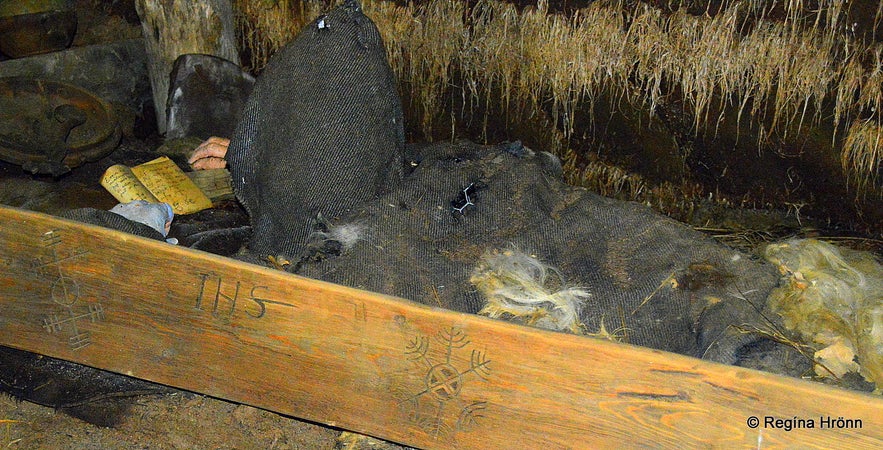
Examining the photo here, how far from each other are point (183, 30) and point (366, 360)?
3057 millimetres

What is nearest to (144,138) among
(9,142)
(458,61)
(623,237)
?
(9,142)

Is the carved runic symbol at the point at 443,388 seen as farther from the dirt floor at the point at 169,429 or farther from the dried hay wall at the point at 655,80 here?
Result: the dried hay wall at the point at 655,80

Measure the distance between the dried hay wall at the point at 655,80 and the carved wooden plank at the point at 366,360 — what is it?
1784 mm

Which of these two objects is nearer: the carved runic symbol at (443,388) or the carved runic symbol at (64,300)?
the carved runic symbol at (443,388)

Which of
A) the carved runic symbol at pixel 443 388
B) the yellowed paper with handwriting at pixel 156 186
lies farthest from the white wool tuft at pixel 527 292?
the yellowed paper with handwriting at pixel 156 186

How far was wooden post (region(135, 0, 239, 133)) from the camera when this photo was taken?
4.42 m

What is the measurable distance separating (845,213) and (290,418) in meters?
2.47

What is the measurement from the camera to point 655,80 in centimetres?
353

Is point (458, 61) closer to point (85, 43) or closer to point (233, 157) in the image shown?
point (233, 157)

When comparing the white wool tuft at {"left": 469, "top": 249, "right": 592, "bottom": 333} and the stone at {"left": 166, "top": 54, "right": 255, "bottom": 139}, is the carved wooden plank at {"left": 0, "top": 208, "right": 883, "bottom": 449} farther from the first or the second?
the stone at {"left": 166, "top": 54, "right": 255, "bottom": 139}

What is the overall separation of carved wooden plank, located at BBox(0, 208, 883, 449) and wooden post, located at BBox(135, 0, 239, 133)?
2377 mm

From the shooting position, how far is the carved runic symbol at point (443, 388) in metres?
2.02

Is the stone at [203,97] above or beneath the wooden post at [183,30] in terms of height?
beneath

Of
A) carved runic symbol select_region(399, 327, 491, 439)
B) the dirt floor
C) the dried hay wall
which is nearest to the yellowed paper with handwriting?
the dried hay wall
